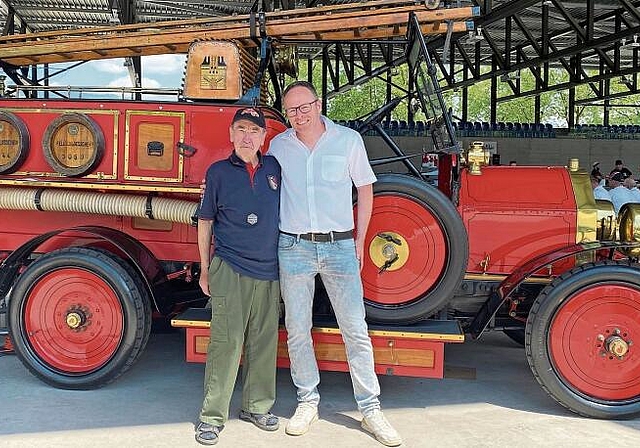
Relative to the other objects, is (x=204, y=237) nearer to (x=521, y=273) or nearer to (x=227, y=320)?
Answer: (x=227, y=320)

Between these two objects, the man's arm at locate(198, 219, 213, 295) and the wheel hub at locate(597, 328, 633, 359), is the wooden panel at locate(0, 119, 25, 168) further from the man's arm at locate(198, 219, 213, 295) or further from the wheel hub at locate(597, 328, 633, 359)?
the wheel hub at locate(597, 328, 633, 359)

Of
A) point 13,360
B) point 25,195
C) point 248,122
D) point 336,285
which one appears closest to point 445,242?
point 336,285

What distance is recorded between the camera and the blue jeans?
337 centimetres

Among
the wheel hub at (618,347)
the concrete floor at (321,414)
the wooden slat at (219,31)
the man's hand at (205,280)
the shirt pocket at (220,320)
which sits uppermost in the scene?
the wooden slat at (219,31)

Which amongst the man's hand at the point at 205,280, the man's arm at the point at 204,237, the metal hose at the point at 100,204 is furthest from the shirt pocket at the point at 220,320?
the metal hose at the point at 100,204

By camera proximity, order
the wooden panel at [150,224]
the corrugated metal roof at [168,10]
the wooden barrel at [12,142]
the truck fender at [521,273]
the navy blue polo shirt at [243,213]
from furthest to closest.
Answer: the corrugated metal roof at [168,10], the wooden panel at [150,224], the wooden barrel at [12,142], the truck fender at [521,273], the navy blue polo shirt at [243,213]

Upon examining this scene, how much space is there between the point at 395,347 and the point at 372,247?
57 centimetres

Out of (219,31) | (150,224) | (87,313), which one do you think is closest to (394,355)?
(150,224)

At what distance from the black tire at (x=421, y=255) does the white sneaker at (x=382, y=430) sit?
22.4 inches

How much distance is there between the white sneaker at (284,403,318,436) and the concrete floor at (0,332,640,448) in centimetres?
5

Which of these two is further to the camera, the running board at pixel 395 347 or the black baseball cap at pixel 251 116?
the running board at pixel 395 347

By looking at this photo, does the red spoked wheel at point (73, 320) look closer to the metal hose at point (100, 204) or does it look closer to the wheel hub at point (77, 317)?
the wheel hub at point (77, 317)

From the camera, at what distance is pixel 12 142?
4027mm

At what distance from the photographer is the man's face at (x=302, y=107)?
3.32m
